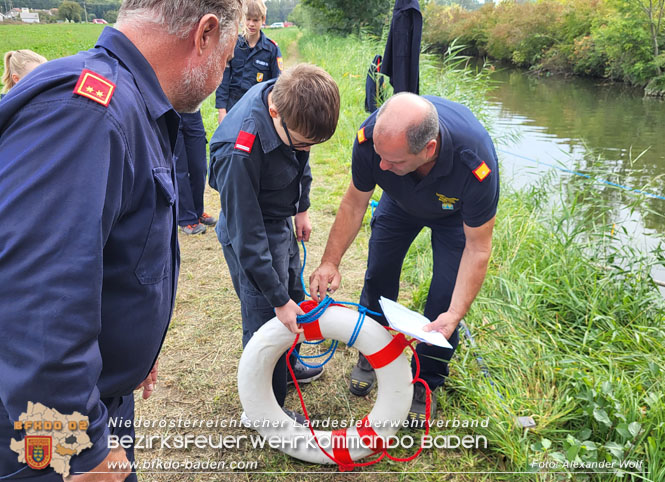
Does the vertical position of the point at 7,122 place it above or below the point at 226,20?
below

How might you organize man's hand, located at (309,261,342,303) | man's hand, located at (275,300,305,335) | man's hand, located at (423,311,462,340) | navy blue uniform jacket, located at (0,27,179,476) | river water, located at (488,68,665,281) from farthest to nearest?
river water, located at (488,68,665,281) < man's hand, located at (309,261,342,303) < man's hand, located at (423,311,462,340) < man's hand, located at (275,300,305,335) < navy blue uniform jacket, located at (0,27,179,476)

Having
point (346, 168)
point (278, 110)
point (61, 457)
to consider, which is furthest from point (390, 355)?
point (346, 168)

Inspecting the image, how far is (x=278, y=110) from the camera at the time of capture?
1.72 meters

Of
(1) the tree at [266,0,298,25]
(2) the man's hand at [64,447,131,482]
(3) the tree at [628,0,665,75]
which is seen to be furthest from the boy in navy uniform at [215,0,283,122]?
(1) the tree at [266,0,298,25]

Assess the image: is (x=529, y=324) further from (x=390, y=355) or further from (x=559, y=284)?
(x=390, y=355)

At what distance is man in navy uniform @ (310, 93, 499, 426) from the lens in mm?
1835

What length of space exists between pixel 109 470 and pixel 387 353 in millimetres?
1380

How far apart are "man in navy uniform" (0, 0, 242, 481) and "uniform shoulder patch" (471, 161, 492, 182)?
1204mm

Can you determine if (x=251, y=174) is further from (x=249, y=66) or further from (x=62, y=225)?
(x=249, y=66)

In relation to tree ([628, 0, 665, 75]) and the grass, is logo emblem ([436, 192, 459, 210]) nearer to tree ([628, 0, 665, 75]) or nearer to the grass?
the grass

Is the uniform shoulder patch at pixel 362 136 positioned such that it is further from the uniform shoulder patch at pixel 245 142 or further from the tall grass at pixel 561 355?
the tall grass at pixel 561 355

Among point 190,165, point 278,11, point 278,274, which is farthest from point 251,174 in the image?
point 278,11

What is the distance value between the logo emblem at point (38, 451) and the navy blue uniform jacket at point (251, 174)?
991 millimetres

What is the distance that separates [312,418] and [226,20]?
77.2 inches
